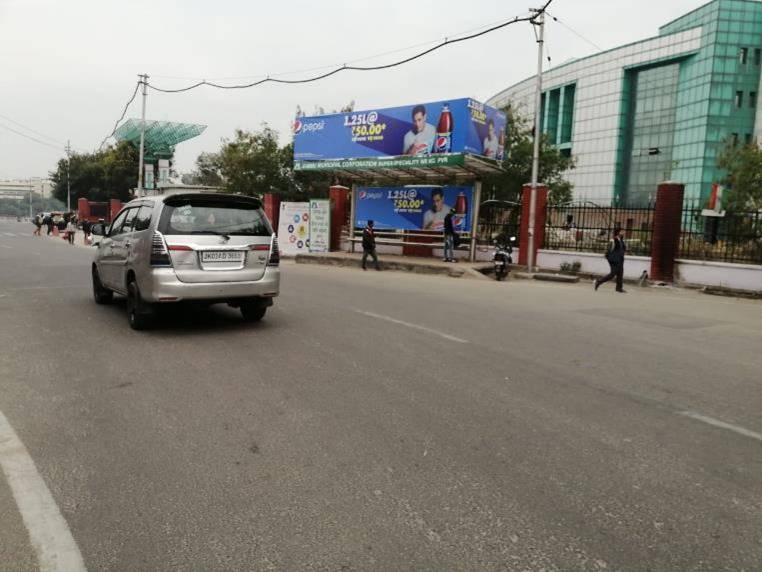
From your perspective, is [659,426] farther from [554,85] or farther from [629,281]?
[554,85]

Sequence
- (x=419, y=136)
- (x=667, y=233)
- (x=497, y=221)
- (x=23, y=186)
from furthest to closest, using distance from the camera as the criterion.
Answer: (x=23, y=186) → (x=497, y=221) → (x=419, y=136) → (x=667, y=233)

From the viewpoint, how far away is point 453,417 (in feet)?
15.9

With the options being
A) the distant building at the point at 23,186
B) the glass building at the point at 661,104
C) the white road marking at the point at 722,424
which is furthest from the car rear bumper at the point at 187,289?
the distant building at the point at 23,186

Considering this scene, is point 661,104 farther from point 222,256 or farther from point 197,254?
point 197,254

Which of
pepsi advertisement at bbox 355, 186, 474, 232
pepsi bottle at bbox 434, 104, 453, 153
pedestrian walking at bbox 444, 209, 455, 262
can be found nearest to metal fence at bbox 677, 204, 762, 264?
pepsi advertisement at bbox 355, 186, 474, 232

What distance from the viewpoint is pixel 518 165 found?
30344 millimetres

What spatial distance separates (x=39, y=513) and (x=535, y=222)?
62.0ft

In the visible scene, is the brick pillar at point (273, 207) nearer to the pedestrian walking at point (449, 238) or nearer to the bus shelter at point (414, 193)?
the bus shelter at point (414, 193)

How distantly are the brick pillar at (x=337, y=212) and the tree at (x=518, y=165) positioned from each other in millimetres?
7208

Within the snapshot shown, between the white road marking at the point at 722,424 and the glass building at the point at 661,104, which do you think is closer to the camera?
the white road marking at the point at 722,424

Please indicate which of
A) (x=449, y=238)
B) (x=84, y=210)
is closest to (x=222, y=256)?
(x=449, y=238)

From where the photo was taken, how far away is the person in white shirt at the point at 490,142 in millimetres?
20797

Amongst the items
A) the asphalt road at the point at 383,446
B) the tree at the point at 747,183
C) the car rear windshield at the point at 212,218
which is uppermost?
the tree at the point at 747,183

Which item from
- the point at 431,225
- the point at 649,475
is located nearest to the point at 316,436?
the point at 649,475
